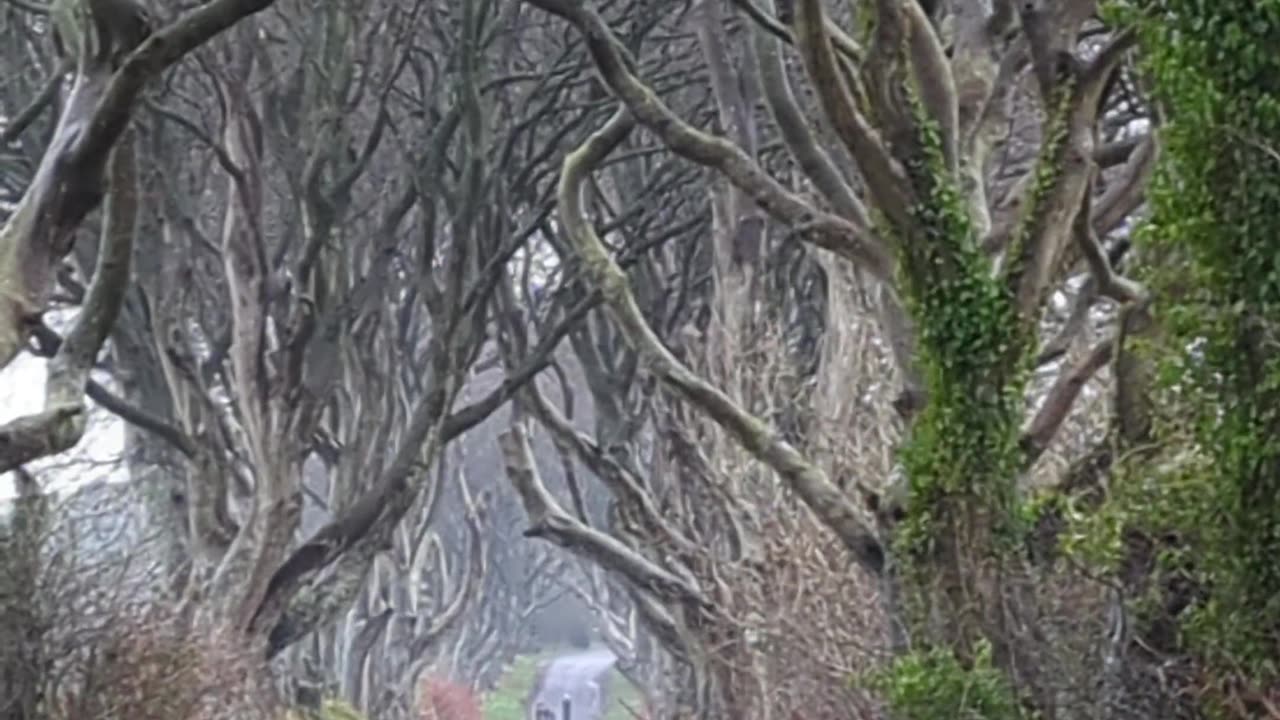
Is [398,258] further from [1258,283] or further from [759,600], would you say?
[1258,283]

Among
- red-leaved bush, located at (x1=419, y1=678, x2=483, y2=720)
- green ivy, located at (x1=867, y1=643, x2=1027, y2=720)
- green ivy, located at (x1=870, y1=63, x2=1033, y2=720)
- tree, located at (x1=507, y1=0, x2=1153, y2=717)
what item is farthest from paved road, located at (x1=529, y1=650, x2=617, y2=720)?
green ivy, located at (x1=867, y1=643, x2=1027, y2=720)

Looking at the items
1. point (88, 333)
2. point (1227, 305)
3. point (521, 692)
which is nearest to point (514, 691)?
point (521, 692)

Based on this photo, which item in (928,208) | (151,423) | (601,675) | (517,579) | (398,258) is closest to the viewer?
(928,208)

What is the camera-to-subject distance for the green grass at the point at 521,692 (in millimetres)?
31719

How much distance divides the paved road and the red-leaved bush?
4703 mm

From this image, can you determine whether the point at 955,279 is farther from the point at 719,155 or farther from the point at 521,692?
the point at 521,692

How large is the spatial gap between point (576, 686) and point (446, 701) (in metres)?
10.8

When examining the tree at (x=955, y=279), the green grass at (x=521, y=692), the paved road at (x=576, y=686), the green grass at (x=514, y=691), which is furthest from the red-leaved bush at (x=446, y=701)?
A: the tree at (x=955, y=279)

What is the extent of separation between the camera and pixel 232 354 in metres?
10.9

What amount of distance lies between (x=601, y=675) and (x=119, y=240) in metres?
30.1

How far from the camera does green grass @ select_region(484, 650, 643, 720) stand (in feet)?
104

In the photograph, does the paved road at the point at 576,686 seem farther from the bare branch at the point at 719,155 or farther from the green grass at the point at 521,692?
the bare branch at the point at 719,155

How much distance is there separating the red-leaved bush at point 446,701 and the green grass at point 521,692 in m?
4.03

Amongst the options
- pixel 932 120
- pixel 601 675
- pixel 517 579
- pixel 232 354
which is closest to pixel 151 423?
pixel 232 354
